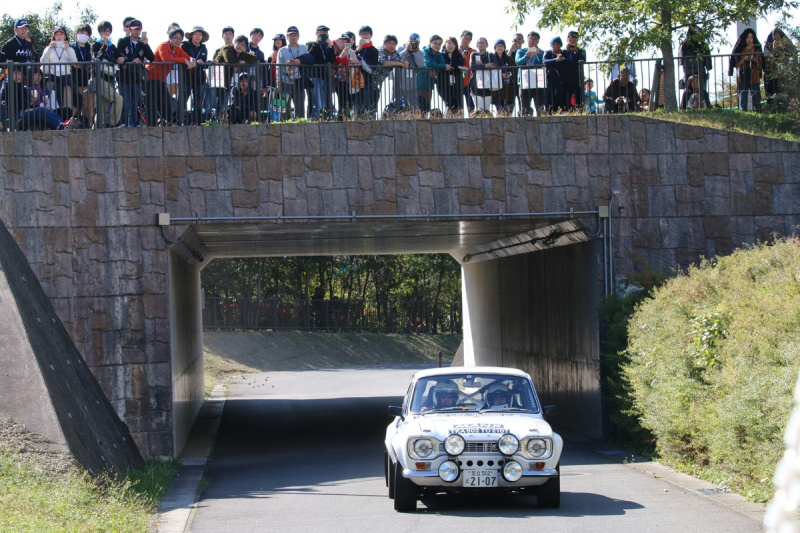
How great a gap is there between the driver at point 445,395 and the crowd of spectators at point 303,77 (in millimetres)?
6740

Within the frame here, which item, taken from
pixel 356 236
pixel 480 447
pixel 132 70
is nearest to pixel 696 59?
pixel 356 236

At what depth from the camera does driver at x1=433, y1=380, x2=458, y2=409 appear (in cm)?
998

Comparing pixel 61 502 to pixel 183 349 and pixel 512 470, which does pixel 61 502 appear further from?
pixel 183 349

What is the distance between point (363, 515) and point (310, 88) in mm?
8773

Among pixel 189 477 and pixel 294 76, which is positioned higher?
pixel 294 76

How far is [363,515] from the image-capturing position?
9336mm

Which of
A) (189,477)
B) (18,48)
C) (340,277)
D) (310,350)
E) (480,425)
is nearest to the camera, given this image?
(480,425)

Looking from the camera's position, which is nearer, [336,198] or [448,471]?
[448,471]

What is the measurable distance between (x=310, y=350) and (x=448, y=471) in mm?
38013

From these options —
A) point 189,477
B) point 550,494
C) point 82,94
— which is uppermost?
point 82,94

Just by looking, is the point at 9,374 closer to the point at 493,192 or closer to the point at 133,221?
the point at 133,221

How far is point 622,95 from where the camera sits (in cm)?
1694

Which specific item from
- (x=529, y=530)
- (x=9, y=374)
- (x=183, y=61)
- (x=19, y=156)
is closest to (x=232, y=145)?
(x=183, y=61)

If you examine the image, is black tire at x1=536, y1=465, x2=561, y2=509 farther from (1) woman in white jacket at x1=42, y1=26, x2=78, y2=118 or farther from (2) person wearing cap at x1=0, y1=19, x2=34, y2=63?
(2) person wearing cap at x1=0, y1=19, x2=34, y2=63
